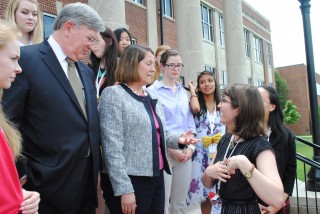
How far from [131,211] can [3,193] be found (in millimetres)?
1369

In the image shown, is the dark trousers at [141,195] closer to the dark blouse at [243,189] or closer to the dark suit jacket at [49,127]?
the dark suit jacket at [49,127]

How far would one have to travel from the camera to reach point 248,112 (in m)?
2.50

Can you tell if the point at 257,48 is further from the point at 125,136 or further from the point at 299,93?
the point at 125,136

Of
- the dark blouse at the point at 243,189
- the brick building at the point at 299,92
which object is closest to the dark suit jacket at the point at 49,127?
the dark blouse at the point at 243,189

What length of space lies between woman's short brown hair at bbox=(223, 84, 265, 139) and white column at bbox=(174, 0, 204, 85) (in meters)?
8.63

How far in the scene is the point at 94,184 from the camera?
8.16 feet

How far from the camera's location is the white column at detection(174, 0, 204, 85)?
37.1 feet

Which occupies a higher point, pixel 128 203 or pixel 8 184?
pixel 8 184

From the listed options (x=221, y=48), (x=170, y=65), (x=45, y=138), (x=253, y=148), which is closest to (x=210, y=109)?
(x=170, y=65)

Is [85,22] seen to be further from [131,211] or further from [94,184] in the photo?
Answer: [131,211]

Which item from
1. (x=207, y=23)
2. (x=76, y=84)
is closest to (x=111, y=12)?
(x=76, y=84)

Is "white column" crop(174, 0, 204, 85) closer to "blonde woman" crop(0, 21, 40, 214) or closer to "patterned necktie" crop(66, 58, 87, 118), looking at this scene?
"patterned necktie" crop(66, 58, 87, 118)

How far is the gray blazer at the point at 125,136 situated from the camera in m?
2.71

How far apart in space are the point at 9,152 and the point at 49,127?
616mm
